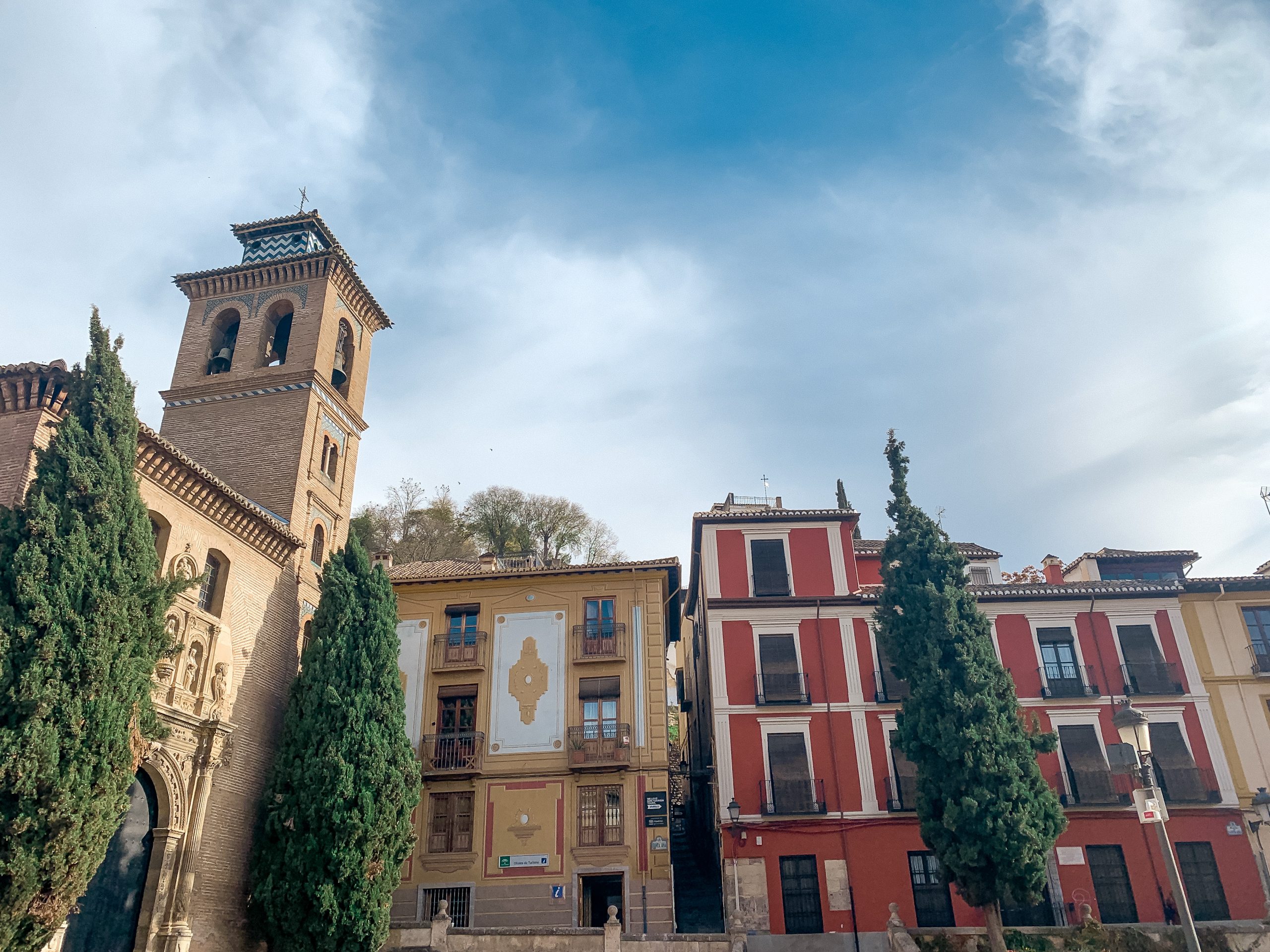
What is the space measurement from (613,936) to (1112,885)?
12.9 m

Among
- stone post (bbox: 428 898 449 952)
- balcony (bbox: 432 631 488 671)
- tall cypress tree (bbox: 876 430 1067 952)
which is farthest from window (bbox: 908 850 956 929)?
balcony (bbox: 432 631 488 671)

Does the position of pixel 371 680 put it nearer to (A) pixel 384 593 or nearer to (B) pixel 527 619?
(A) pixel 384 593

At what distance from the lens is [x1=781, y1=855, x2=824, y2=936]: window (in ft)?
70.7

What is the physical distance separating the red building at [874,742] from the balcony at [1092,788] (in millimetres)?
41

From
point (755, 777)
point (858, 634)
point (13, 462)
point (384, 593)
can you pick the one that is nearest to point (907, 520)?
point (858, 634)

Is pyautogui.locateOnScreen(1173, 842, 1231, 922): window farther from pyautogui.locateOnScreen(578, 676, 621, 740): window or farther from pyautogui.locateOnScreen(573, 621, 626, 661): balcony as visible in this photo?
pyautogui.locateOnScreen(573, 621, 626, 661): balcony

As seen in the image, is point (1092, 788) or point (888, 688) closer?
point (1092, 788)

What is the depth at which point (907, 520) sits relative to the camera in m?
22.1

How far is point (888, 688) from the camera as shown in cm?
2436

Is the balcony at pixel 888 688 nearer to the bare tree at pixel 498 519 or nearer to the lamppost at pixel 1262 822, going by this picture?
the lamppost at pixel 1262 822

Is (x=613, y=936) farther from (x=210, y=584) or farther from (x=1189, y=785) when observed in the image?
(x=1189, y=785)

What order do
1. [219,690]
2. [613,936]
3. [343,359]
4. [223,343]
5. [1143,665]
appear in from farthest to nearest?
[343,359] → [223,343] → [1143,665] → [219,690] → [613,936]

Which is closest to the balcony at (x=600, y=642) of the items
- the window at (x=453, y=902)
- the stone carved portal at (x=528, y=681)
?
the stone carved portal at (x=528, y=681)

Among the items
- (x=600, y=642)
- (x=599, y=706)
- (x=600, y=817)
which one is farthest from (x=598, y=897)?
(x=600, y=642)
